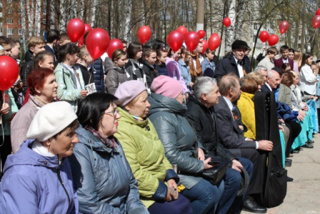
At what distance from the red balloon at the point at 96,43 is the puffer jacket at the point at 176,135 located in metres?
2.43

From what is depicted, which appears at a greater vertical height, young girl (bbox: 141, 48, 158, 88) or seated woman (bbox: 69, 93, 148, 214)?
young girl (bbox: 141, 48, 158, 88)

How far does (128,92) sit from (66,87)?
6.55 feet

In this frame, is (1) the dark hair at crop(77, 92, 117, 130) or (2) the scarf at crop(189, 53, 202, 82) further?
(2) the scarf at crop(189, 53, 202, 82)

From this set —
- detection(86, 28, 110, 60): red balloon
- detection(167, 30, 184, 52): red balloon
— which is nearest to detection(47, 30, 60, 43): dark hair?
detection(86, 28, 110, 60): red balloon

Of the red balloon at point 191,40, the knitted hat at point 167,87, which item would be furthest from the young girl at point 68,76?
the red balloon at point 191,40

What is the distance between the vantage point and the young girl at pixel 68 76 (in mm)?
5777

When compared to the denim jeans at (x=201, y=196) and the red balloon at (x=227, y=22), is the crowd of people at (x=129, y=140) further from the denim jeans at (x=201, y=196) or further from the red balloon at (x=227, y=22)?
the red balloon at (x=227, y=22)

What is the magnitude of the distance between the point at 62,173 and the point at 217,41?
9.49m

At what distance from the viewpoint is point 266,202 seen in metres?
5.68

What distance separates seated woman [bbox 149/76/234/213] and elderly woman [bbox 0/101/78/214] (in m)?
1.60

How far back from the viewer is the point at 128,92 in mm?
4152

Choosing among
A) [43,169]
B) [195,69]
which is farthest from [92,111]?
[195,69]

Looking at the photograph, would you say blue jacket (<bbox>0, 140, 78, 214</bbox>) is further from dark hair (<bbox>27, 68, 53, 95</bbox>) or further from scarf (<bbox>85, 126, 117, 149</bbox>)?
dark hair (<bbox>27, 68, 53, 95</bbox>)

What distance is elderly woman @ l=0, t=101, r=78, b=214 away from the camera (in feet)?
8.79
